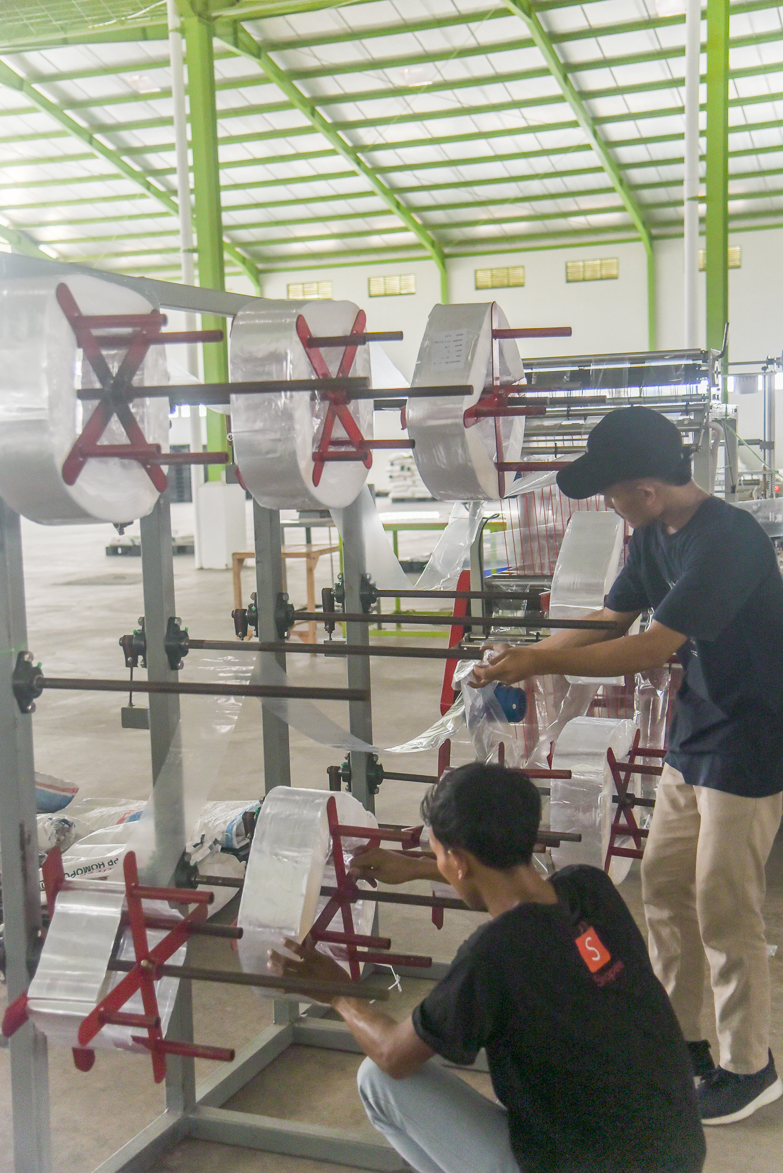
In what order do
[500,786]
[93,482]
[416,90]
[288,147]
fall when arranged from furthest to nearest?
[288,147] → [416,90] → [93,482] → [500,786]

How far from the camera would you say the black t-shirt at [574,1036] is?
4.22ft

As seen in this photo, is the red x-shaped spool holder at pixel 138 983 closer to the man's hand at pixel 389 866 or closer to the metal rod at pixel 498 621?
the man's hand at pixel 389 866

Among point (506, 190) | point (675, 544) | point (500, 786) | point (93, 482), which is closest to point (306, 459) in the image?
point (93, 482)

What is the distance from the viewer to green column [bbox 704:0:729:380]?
8258mm

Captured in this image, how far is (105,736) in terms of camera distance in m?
5.36

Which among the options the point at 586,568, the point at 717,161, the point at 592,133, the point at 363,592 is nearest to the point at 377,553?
the point at 363,592

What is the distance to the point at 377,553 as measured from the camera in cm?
252

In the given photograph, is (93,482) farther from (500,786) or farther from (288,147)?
(288,147)

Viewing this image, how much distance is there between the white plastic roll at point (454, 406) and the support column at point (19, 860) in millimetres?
689

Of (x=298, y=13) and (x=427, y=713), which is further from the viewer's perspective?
(x=298, y=13)

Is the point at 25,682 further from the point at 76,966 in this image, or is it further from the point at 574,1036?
the point at 574,1036

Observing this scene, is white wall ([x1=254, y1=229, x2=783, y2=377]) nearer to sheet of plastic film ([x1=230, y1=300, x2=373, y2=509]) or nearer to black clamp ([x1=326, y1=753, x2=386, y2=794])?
black clamp ([x1=326, y1=753, x2=386, y2=794])

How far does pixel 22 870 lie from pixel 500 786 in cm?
89

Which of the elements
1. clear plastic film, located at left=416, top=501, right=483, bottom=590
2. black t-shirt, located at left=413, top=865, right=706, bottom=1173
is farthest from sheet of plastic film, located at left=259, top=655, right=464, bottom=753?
clear plastic film, located at left=416, top=501, right=483, bottom=590
